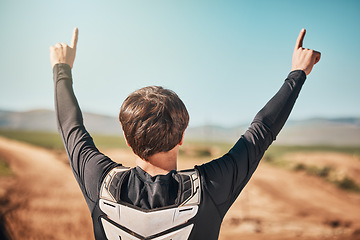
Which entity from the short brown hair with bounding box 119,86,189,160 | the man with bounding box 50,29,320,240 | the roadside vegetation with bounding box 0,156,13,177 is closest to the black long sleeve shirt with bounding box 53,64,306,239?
the man with bounding box 50,29,320,240

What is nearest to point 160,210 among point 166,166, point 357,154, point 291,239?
point 166,166

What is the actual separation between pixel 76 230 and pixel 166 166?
9.13m

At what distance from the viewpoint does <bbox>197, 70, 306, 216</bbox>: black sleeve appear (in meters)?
1.02

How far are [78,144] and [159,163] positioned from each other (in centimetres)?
35

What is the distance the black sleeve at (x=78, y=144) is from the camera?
1.09 metres

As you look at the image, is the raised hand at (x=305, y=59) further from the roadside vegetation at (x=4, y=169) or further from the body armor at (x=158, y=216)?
the roadside vegetation at (x=4, y=169)

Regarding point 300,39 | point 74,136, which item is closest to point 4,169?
point 74,136

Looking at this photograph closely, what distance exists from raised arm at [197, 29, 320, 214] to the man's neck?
0.43 ft

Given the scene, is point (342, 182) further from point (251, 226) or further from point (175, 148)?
point (175, 148)

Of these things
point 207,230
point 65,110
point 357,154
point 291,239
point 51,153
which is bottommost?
point 51,153

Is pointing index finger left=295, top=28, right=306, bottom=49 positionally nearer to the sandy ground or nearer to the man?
the man

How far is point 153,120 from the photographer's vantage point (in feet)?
3.45

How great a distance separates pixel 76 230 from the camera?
29.4ft

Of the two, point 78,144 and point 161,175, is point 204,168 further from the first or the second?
point 78,144
